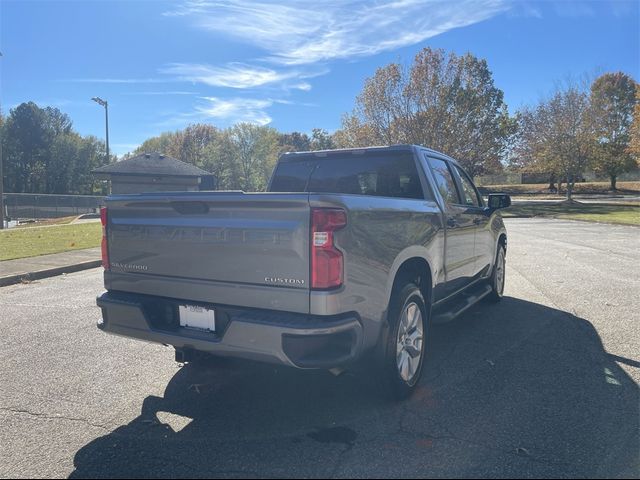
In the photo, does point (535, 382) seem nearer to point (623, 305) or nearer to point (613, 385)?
point (613, 385)

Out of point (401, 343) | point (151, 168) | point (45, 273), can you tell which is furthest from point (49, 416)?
point (151, 168)

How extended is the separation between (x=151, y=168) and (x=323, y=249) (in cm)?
2881

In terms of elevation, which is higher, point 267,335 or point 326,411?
point 267,335

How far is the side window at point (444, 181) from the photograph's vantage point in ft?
16.8

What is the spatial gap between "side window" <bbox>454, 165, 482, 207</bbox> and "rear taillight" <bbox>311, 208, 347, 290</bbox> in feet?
10.6

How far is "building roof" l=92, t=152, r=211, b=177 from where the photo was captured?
29.5 metres

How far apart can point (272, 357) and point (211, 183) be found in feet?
80.2

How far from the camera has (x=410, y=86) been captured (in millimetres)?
34281

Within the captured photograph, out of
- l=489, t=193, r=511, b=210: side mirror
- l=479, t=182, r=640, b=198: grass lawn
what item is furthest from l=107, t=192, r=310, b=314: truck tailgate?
l=479, t=182, r=640, b=198: grass lawn

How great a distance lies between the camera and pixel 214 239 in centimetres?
333

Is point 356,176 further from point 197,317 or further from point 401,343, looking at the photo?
point 197,317

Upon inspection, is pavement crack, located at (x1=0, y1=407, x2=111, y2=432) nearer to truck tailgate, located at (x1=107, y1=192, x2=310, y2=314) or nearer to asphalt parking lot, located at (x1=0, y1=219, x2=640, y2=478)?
asphalt parking lot, located at (x1=0, y1=219, x2=640, y2=478)

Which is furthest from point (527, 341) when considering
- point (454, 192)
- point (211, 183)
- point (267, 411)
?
point (211, 183)

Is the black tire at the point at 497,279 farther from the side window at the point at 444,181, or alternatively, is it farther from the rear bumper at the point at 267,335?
the rear bumper at the point at 267,335
